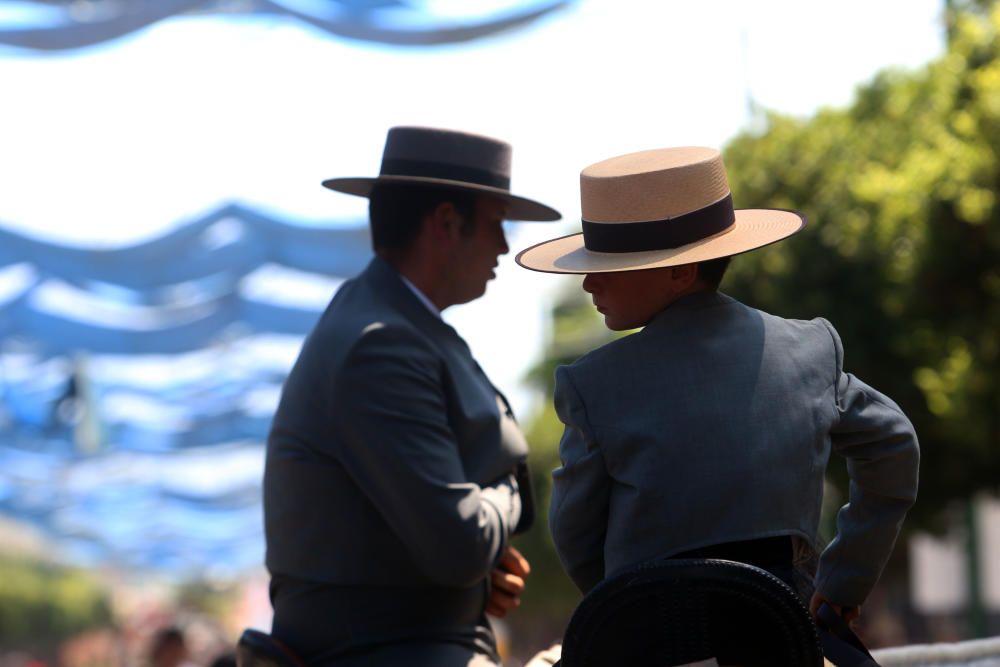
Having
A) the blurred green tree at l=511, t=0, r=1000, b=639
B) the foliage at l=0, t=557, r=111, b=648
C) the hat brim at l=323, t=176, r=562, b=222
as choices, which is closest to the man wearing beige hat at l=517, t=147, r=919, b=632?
the hat brim at l=323, t=176, r=562, b=222

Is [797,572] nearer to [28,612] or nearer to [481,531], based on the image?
[481,531]

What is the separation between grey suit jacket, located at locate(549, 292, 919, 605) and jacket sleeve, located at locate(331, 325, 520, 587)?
1.22 feet

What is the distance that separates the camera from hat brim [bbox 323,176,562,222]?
141 inches

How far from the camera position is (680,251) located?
2.76 m

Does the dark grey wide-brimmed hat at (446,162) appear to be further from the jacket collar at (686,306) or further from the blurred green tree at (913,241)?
the blurred green tree at (913,241)

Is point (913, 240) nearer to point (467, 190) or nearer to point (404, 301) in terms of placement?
point (467, 190)

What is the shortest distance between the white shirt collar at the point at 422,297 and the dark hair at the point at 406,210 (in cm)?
9

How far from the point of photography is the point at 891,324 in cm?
1962

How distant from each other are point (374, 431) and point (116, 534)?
52807 millimetres

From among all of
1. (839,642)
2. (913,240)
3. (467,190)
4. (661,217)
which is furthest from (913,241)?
(839,642)

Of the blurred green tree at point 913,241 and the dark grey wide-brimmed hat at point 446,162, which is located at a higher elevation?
the dark grey wide-brimmed hat at point 446,162

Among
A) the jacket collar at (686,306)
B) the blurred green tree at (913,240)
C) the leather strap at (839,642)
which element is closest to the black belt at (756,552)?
the leather strap at (839,642)

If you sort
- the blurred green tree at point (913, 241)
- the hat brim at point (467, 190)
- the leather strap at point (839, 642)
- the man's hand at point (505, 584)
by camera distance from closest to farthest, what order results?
the leather strap at point (839, 642) → the man's hand at point (505, 584) → the hat brim at point (467, 190) → the blurred green tree at point (913, 241)

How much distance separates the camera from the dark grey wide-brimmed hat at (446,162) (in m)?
3.60
